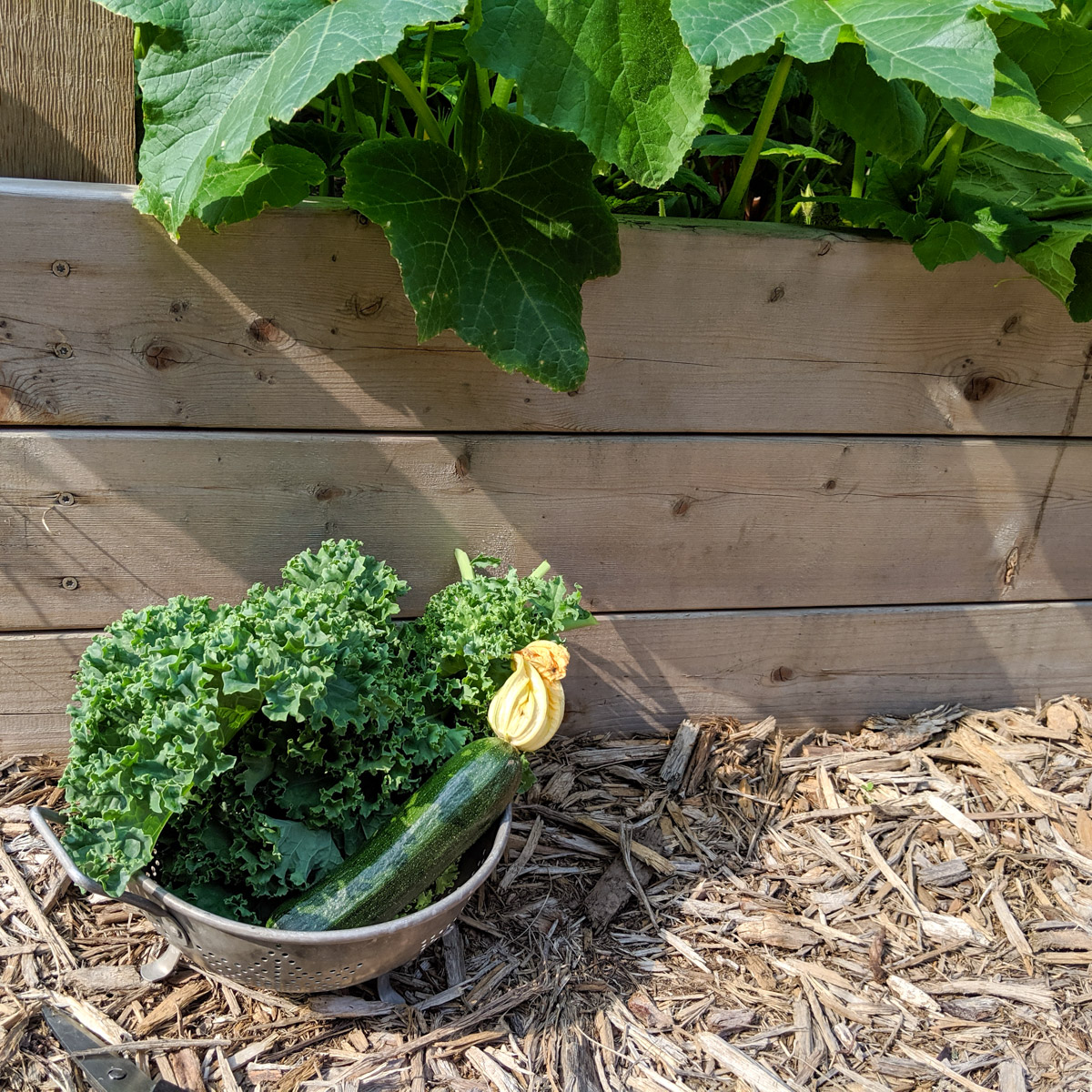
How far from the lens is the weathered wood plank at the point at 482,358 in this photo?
169 centimetres

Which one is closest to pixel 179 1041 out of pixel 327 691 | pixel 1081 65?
pixel 327 691

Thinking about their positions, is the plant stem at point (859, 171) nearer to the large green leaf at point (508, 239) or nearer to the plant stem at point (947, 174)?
the plant stem at point (947, 174)

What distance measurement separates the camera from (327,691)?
1583mm

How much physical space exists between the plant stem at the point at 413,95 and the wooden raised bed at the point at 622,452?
23 cm

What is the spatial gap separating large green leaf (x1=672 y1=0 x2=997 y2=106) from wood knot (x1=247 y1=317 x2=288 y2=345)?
87 cm

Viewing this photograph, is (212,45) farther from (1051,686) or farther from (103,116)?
(1051,686)

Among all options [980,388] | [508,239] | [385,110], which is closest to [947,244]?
[980,388]

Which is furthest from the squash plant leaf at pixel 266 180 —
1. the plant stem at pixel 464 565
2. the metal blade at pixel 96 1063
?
the metal blade at pixel 96 1063

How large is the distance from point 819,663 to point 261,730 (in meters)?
1.39

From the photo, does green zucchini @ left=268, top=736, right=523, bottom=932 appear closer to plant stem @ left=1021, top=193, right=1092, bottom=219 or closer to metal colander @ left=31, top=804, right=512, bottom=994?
metal colander @ left=31, top=804, right=512, bottom=994

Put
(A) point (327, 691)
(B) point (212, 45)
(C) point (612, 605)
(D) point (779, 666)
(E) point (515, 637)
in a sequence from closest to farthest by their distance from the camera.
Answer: (B) point (212, 45)
(A) point (327, 691)
(E) point (515, 637)
(C) point (612, 605)
(D) point (779, 666)

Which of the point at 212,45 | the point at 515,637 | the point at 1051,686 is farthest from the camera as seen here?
the point at 1051,686

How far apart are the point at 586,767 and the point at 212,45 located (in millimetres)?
1609

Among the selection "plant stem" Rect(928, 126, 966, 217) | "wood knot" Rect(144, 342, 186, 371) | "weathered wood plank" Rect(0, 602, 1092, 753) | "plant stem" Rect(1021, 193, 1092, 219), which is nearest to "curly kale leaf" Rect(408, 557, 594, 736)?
"weathered wood plank" Rect(0, 602, 1092, 753)
